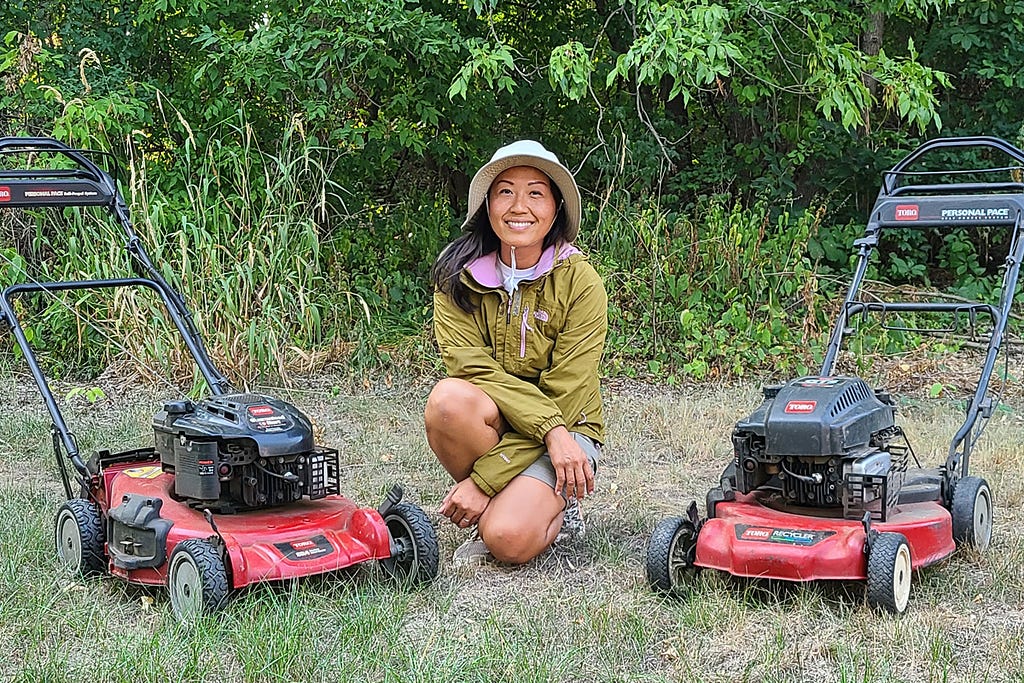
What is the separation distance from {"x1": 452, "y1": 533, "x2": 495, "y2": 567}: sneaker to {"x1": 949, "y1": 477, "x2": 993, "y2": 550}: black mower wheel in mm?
1445

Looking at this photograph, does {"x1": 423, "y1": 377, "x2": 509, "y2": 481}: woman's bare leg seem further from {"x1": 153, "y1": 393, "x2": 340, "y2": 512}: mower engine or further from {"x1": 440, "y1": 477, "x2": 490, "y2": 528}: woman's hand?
{"x1": 153, "y1": 393, "x2": 340, "y2": 512}: mower engine

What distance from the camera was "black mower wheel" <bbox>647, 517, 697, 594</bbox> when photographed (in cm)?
353

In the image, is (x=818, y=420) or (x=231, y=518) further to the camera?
Result: (x=231, y=518)

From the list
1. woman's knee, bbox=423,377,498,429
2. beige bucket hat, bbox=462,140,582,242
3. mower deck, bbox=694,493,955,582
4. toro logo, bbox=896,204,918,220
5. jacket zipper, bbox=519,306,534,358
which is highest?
beige bucket hat, bbox=462,140,582,242

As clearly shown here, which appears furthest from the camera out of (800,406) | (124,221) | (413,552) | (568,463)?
(124,221)

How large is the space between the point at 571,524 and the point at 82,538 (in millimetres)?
1531

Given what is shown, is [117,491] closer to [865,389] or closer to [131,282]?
[131,282]

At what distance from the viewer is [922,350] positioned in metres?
7.29

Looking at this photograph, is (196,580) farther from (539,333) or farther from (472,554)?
(539,333)

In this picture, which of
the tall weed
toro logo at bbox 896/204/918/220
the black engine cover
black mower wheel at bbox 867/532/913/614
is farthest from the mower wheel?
the tall weed

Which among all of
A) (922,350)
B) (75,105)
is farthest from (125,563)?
(922,350)

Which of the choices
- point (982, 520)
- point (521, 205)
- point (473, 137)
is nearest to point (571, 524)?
point (521, 205)

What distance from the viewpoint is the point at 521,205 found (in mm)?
3930

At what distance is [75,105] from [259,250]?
1261 millimetres
